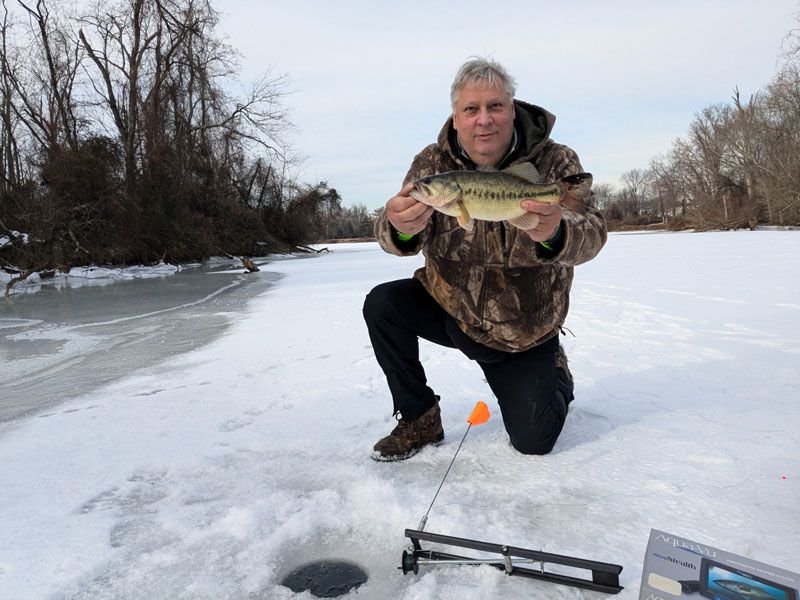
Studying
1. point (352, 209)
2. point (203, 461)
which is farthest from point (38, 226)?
point (352, 209)

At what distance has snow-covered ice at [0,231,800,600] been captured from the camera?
1684mm

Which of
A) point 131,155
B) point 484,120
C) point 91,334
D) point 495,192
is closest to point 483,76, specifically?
point 484,120

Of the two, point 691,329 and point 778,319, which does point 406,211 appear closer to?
point 691,329

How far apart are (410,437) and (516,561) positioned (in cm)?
104

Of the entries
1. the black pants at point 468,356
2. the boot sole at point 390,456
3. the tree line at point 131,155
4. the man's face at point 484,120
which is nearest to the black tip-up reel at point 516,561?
the boot sole at point 390,456

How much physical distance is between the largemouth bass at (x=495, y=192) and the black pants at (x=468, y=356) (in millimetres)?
695

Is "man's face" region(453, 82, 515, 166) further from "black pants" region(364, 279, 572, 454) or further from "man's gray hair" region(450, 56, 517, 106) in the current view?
"black pants" region(364, 279, 572, 454)

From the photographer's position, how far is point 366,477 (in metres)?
2.26

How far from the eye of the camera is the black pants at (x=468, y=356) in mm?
2455

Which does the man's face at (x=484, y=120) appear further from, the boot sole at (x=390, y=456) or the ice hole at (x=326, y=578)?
the ice hole at (x=326, y=578)

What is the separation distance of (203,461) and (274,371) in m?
1.62

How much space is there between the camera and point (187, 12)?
23.7 m

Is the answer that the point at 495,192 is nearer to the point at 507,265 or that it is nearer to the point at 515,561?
the point at 507,265

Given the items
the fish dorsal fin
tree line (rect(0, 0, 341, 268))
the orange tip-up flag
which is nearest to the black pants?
the orange tip-up flag
